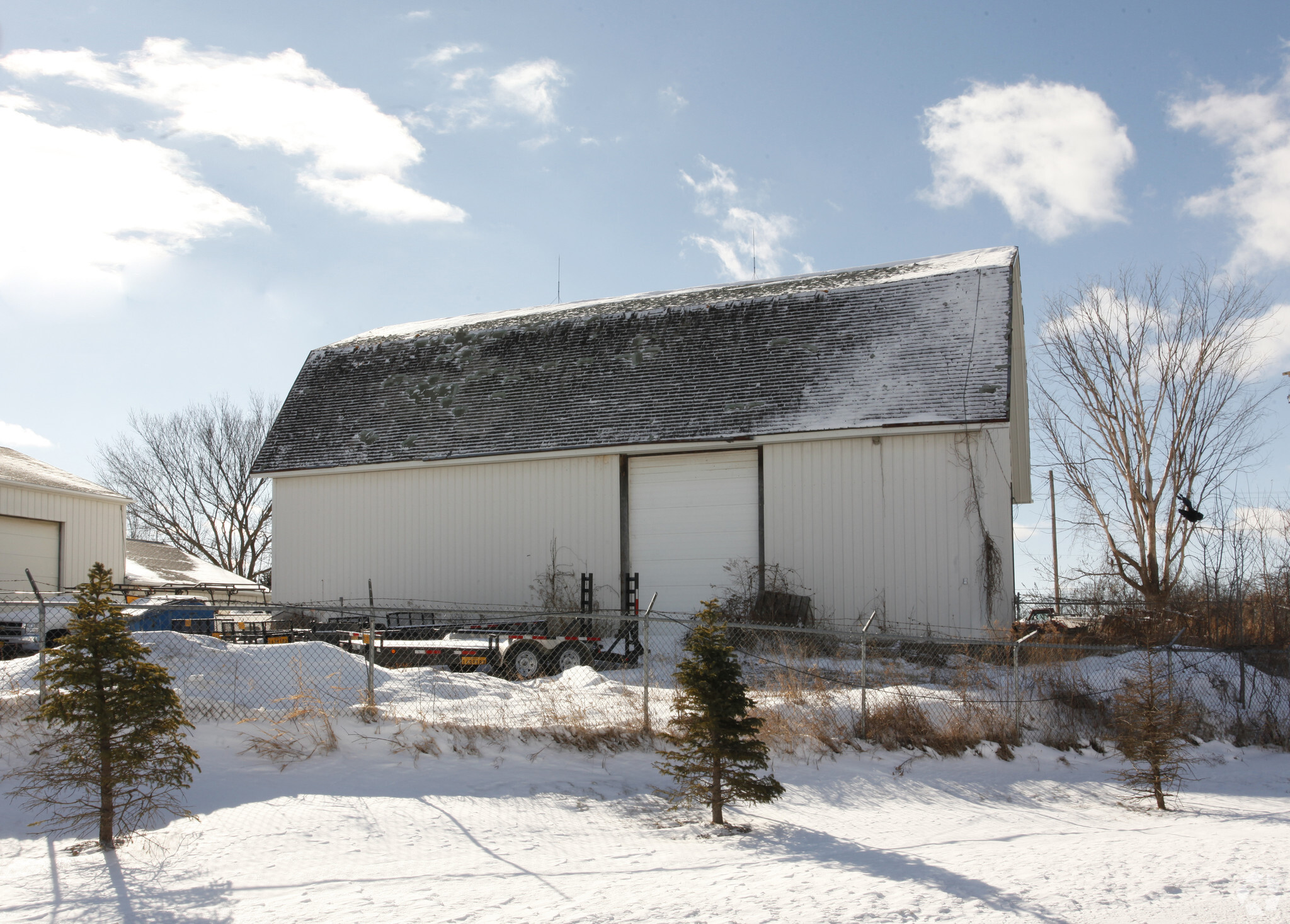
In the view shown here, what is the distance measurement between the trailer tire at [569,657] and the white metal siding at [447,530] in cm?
410

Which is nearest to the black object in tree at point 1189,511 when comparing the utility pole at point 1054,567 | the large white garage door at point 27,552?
the utility pole at point 1054,567

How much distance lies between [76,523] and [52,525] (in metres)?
0.72

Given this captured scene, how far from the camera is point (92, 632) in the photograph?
6.04 meters

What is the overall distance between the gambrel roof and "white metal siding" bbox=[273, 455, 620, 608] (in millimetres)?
627

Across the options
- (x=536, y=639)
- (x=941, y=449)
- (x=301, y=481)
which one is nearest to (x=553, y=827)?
(x=536, y=639)

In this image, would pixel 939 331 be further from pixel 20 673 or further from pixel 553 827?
pixel 20 673

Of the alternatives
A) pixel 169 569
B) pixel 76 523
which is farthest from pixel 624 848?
pixel 169 569

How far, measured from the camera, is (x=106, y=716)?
5.95 metres

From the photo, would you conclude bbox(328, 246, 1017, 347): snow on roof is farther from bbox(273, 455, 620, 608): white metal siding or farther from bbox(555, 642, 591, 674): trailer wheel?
bbox(555, 642, 591, 674): trailer wheel

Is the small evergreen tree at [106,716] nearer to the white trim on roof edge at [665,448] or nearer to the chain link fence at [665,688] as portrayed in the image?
the chain link fence at [665,688]

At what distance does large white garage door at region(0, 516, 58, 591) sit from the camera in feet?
69.5

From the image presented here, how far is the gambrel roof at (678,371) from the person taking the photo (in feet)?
57.1

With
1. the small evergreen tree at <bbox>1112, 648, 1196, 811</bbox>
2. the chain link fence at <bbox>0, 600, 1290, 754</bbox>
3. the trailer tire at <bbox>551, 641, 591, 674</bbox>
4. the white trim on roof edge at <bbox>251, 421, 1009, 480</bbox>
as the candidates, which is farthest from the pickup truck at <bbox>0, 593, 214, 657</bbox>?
A: the small evergreen tree at <bbox>1112, 648, 1196, 811</bbox>

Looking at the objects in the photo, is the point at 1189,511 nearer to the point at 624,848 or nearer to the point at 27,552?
the point at 624,848
